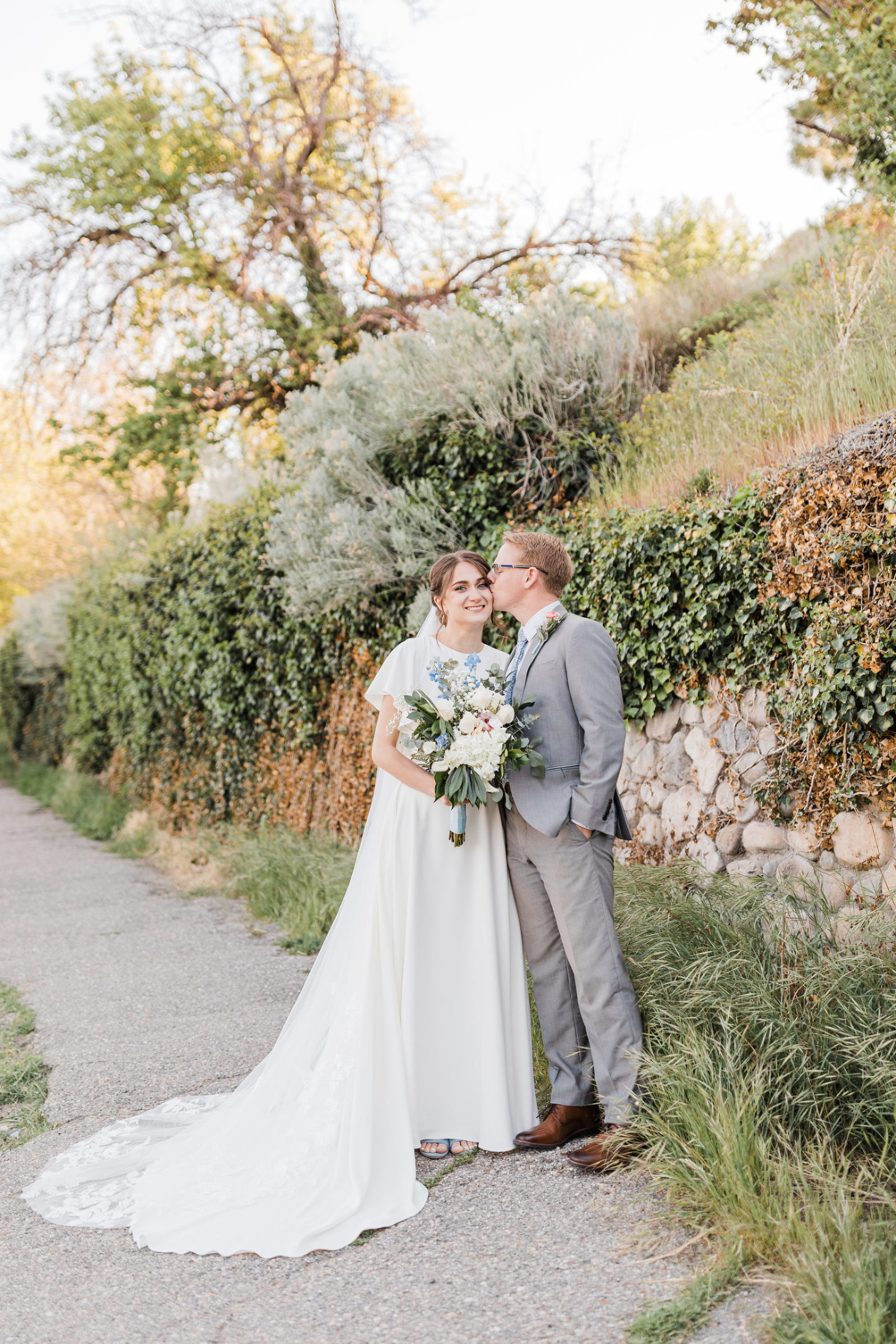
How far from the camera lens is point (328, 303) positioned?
13797 millimetres

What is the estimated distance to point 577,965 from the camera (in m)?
3.63

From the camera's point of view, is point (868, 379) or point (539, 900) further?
point (868, 379)

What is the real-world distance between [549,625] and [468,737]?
0.54 metres

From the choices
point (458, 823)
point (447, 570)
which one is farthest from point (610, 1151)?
point (447, 570)

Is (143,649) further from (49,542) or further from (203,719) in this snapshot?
(49,542)

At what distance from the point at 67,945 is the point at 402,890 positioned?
458 cm

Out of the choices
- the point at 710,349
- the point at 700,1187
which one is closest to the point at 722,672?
the point at 700,1187

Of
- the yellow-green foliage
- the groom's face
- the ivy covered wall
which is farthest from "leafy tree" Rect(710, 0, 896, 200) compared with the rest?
the groom's face

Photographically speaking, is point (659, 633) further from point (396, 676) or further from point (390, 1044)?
point (390, 1044)

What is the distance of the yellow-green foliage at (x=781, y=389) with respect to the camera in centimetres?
548

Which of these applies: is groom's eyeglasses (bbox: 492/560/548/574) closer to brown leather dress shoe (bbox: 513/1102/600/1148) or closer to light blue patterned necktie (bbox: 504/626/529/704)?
light blue patterned necktie (bbox: 504/626/529/704)

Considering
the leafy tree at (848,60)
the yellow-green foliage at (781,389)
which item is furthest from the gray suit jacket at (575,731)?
the leafy tree at (848,60)

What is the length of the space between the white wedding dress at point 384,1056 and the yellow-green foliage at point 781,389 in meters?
2.63

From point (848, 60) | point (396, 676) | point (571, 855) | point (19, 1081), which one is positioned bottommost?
point (19, 1081)
